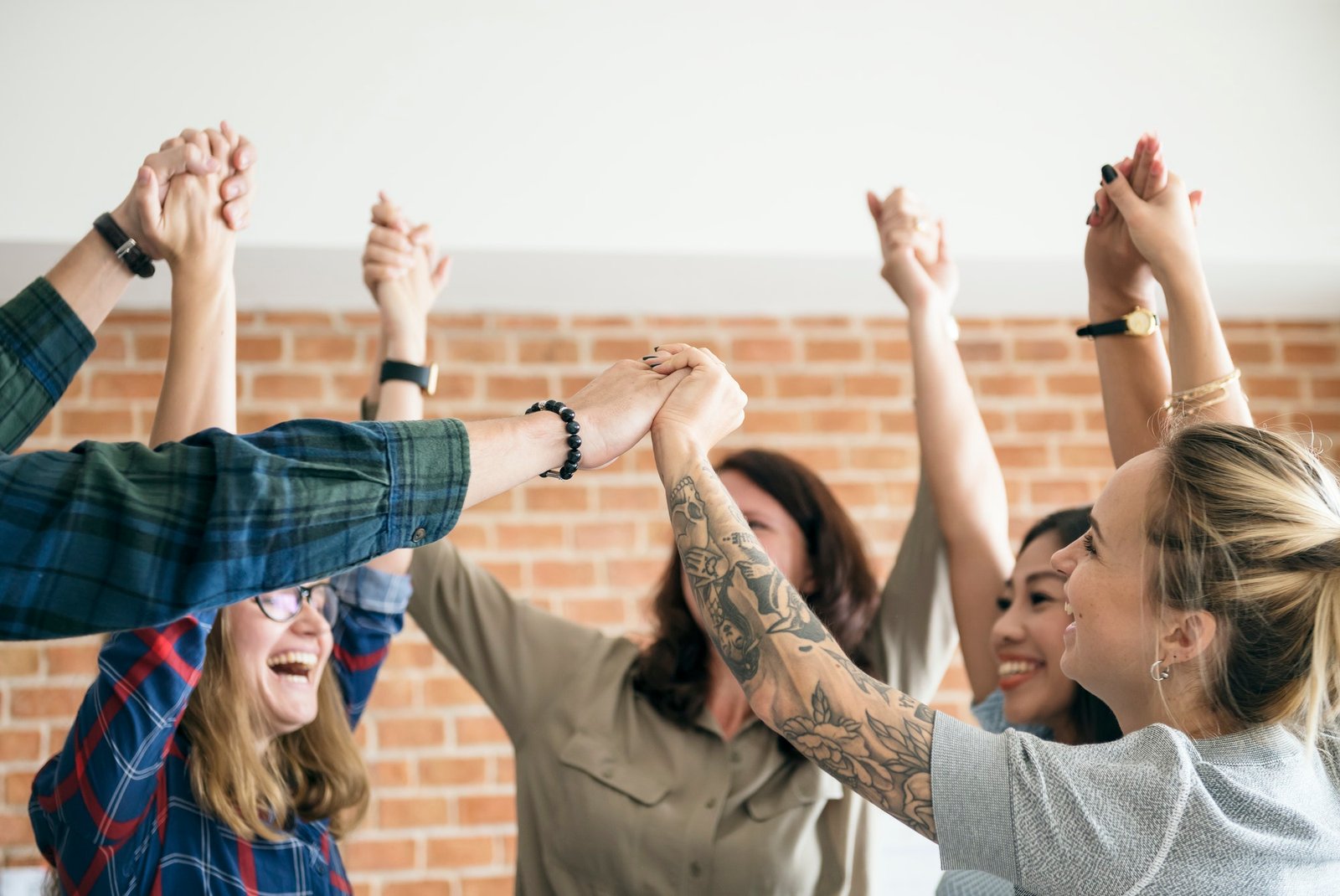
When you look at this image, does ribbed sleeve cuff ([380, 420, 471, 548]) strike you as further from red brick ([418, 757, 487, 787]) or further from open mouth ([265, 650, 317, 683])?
red brick ([418, 757, 487, 787])

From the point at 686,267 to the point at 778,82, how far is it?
1.56 ft

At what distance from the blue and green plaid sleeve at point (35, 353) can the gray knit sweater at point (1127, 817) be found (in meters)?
1.01

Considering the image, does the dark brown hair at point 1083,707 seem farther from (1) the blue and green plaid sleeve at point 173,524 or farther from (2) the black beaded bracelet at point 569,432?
(1) the blue and green plaid sleeve at point 173,524

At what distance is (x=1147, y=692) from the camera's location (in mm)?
1235

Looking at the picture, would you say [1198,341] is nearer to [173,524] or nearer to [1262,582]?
[1262,582]

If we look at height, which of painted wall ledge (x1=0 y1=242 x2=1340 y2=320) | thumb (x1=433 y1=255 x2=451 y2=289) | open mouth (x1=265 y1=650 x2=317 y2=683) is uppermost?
painted wall ledge (x1=0 y1=242 x2=1340 y2=320)

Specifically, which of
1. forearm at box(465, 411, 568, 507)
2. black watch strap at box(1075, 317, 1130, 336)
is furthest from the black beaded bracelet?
black watch strap at box(1075, 317, 1130, 336)

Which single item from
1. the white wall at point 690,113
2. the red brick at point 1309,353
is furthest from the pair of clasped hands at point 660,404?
the red brick at point 1309,353

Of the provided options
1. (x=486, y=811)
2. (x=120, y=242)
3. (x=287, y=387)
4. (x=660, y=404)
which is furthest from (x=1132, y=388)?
(x=287, y=387)

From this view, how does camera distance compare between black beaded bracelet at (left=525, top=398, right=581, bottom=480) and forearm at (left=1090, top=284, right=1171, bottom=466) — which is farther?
forearm at (left=1090, top=284, right=1171, bottom=466)

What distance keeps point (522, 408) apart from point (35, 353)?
81.8 inches

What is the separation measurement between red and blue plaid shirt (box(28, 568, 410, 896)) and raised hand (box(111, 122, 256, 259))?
483 mm

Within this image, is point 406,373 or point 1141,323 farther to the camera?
point 406,373

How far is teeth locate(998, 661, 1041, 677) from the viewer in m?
1.79
